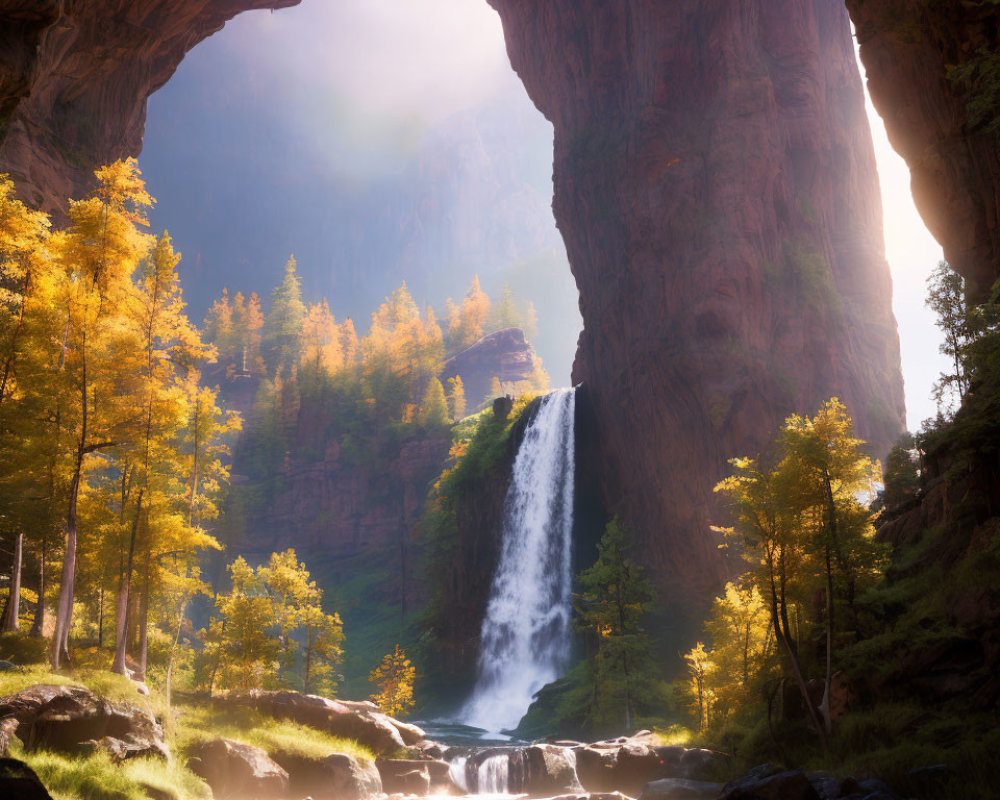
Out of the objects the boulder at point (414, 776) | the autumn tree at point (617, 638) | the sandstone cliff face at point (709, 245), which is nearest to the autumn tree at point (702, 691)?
the autumn tree at point (617, 638)

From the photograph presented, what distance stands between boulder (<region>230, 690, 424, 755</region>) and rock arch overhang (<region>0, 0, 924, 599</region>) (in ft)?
70.8

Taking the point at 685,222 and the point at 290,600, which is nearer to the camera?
the point at 290,600

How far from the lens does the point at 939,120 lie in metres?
17.8

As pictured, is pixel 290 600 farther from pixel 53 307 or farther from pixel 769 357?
pixel 769 357

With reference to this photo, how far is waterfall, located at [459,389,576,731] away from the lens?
42.5m

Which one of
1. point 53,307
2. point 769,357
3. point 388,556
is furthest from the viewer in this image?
point 388,556

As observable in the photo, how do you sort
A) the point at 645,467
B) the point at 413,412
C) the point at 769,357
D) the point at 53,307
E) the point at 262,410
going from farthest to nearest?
the point at 262,410 < the point at 413,412 < the point at 645,467 < the point at 769,357 < the point at 53,307

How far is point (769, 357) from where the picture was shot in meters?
41.2

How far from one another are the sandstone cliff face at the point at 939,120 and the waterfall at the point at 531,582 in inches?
1255

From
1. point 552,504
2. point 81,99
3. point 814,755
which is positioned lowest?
point 814,755

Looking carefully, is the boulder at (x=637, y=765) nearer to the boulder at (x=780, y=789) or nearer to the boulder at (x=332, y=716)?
the boulder at (x=332, y=716)

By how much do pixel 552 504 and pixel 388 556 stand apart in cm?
2974

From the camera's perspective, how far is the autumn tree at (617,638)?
102 ft

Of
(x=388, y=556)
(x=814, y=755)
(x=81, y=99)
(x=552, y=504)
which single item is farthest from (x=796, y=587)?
(x=388, y=556)
